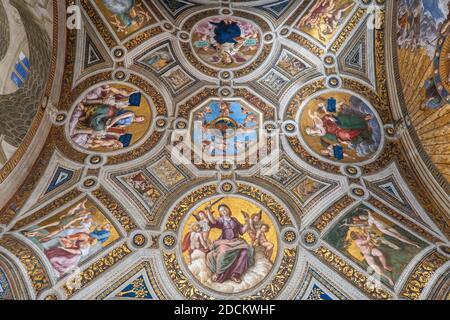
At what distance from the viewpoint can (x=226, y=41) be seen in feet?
46.1

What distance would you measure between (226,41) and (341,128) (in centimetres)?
384

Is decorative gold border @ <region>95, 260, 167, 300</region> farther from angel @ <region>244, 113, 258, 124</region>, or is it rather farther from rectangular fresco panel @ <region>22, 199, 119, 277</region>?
angel @ <region>244, 113, 258, 124</region>

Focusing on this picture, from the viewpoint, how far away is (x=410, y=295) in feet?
34.2

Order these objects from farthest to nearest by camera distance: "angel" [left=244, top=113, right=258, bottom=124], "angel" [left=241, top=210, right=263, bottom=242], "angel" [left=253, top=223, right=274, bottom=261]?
"angel" [left=244, top=113, right=258, bottom=124] < "angel" [left=241, top=210, right=263, bottom=242] < "angel" [left=253, top=223, right=274, bottom=261]

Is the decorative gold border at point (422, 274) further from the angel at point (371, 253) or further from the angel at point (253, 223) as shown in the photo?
the angel at point (253, 223)

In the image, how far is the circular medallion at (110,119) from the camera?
12.8 m

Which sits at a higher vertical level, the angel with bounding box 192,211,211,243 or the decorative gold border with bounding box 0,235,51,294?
the angel with bounding box 192,211,211,243

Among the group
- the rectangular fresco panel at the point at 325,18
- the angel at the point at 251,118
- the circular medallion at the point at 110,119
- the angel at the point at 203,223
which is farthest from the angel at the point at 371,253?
the circular medallion at the point at 110,119

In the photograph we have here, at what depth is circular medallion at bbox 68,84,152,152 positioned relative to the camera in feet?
42.1

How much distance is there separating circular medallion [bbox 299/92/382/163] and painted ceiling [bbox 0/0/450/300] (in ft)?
0.12

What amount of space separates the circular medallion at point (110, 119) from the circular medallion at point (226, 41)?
7.08ft

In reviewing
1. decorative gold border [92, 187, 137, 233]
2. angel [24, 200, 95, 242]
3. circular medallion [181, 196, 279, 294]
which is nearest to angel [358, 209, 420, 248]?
circular medallion [181, 196, 279, 294]

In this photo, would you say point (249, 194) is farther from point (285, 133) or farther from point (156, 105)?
point (156, 105)

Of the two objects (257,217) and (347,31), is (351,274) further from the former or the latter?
(347,31)
